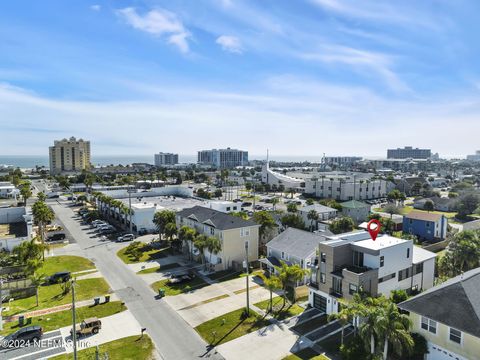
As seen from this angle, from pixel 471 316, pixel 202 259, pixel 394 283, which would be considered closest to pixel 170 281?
pixel 202 259

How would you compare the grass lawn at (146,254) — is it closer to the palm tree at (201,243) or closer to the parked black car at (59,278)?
the parked black car at (59,278)

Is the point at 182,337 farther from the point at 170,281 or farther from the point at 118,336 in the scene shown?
the point at 170,281

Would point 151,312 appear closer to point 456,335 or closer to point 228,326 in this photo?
point 228,326

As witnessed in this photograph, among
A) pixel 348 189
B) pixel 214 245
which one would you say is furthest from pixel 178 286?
pixel 348 189

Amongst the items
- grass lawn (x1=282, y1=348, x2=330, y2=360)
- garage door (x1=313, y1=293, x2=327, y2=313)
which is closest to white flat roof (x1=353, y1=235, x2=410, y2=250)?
→ garage door (x1=313, y1=293, x2=327, y2=313)

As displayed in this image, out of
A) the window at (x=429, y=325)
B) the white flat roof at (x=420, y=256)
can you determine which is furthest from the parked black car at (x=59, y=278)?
the white flat roof at (x=420, y=256)

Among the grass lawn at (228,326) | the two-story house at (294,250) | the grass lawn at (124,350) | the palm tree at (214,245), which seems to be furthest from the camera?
the palm tree at (214,245)
